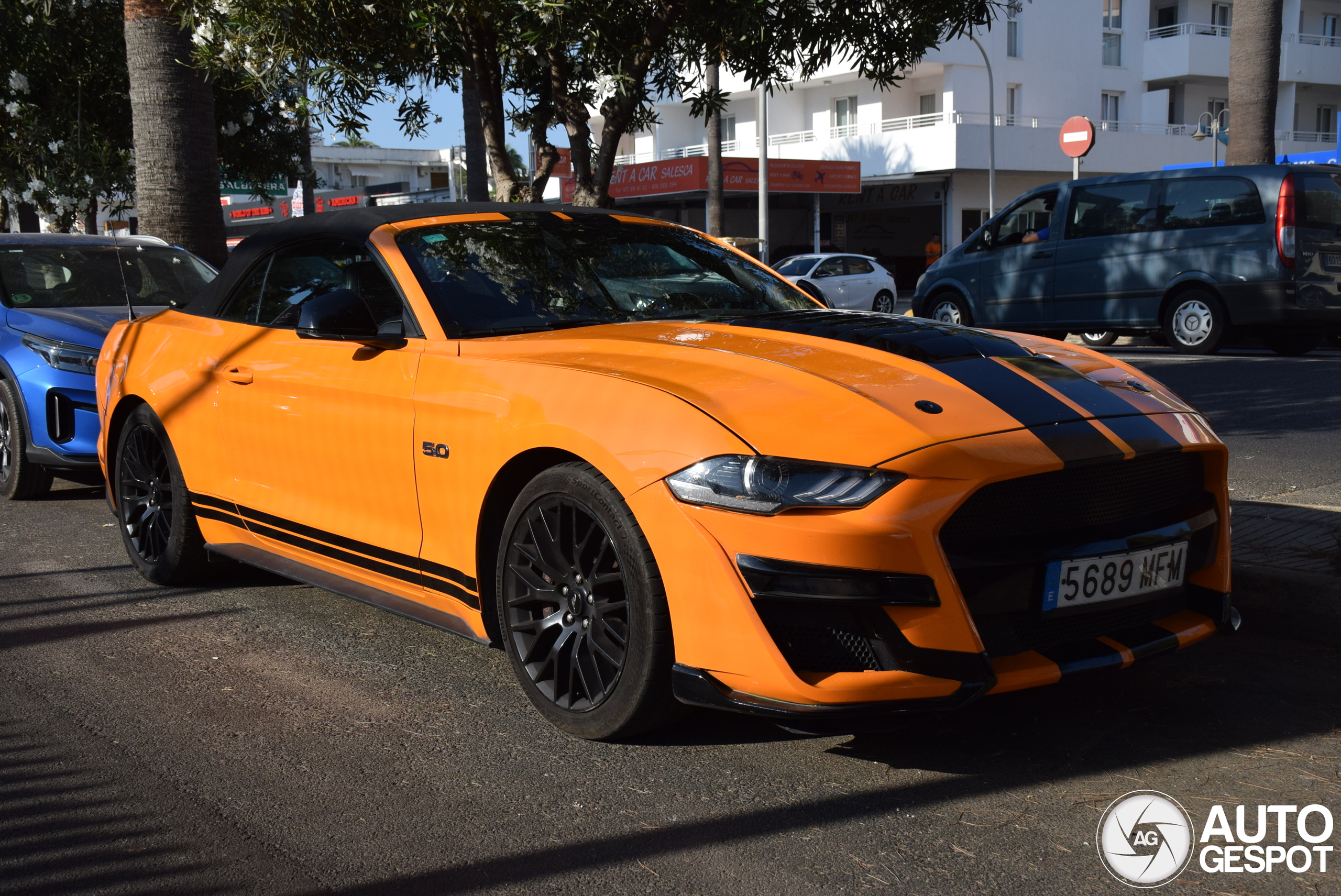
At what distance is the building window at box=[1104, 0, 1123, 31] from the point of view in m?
48.5

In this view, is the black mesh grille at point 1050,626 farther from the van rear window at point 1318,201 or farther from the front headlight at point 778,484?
the van rear window at point 1318,201

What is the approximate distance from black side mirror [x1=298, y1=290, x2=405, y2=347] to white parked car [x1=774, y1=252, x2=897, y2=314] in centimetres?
2163

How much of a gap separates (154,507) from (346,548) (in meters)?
1.59

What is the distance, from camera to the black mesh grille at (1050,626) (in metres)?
3.02

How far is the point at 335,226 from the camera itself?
4613 mm

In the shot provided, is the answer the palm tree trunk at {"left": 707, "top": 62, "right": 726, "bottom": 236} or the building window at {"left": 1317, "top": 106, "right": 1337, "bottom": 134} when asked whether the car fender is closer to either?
the palm tree trunk at {"left": 707, "top": 62, "right": 726, "bottom": 236}

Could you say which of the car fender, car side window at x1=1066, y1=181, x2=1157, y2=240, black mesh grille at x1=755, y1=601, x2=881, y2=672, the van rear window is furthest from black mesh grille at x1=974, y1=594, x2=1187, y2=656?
the car fender

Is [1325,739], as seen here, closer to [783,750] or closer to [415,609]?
[783,750]

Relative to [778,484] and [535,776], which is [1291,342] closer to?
[778,484]

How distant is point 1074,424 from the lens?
3205 mm

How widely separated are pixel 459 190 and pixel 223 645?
67.1 meters

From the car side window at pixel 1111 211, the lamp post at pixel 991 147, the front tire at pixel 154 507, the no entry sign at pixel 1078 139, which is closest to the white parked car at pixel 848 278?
the no entry sign at pixel 1078 139

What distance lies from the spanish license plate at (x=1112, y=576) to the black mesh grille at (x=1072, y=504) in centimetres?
7

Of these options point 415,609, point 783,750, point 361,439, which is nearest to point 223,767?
point 415,609
